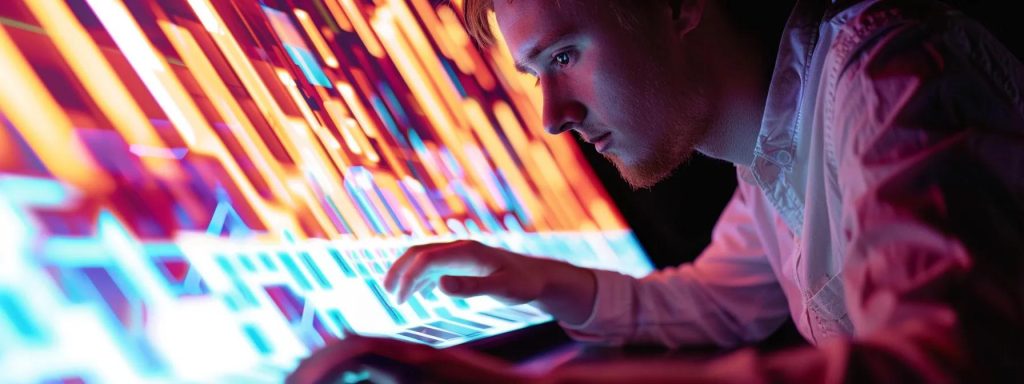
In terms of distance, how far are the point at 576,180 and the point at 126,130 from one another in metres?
1.00

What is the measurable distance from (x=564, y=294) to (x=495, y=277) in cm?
17

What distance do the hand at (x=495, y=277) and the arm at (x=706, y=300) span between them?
37mm

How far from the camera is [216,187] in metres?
0.66

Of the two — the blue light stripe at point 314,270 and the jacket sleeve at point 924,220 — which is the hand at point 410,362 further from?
the blue light stripe at point 314,270

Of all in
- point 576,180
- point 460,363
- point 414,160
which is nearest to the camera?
point 460,363

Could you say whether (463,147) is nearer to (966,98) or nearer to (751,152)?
(751,152)

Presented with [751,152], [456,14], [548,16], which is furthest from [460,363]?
[456,14]

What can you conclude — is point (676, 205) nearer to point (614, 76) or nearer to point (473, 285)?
point (614, 76)

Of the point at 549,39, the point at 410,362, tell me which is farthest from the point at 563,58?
the point at 410,362

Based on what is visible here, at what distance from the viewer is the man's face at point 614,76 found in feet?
3.41

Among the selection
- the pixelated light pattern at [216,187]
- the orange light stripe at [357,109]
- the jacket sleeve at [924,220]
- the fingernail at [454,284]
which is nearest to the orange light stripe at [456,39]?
the pixelated light pattern at [216,187]

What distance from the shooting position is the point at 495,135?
1.25 meters

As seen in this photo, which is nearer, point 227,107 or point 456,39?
point 227,107

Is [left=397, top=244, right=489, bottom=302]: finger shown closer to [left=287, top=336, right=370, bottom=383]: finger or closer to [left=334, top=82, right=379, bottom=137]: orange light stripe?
[left=334, top=82, right=379, bottom=137]: orange light stripe
